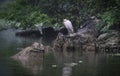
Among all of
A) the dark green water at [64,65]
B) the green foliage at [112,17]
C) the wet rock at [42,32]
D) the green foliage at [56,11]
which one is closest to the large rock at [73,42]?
the dark green water at [64,65]

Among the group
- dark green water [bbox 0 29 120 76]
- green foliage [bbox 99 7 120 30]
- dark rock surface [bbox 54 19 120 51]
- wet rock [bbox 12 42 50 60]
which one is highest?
green foliage [bbox 99 7 120 30]

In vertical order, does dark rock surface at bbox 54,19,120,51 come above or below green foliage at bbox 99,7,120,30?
below

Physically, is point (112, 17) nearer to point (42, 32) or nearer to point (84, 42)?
point (84, 42)

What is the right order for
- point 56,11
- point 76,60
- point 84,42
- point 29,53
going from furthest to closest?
1. point 56,11
2. point 84,42
3. point 29,53
4. point 76,60

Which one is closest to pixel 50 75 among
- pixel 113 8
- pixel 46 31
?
pixel 113 8

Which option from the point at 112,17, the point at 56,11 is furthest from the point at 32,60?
the point at 56,11

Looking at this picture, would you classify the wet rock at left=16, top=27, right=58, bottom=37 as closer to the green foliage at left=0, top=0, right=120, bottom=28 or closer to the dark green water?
the green foliage at left=0, top=0, right=120, bottom=28

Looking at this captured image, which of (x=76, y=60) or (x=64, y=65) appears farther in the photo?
(x=76, y=60)

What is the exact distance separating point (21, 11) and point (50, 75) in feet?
119

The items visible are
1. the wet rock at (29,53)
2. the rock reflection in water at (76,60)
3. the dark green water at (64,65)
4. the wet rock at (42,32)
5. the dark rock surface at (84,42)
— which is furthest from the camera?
the wet rock at (42,32)

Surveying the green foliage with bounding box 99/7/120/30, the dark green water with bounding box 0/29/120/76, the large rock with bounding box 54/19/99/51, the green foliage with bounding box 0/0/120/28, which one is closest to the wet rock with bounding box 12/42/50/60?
the dark green water with bounding box 0/29/120/76

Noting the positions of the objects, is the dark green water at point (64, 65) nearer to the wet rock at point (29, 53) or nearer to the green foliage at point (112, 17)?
the wet rock at point (29, 53)

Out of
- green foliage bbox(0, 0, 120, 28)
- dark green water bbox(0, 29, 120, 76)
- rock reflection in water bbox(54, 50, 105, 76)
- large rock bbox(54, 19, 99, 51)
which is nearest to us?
dark green water bbox(0, 29, 120, 76)

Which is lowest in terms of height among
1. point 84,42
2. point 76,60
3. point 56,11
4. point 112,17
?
point 76,60
